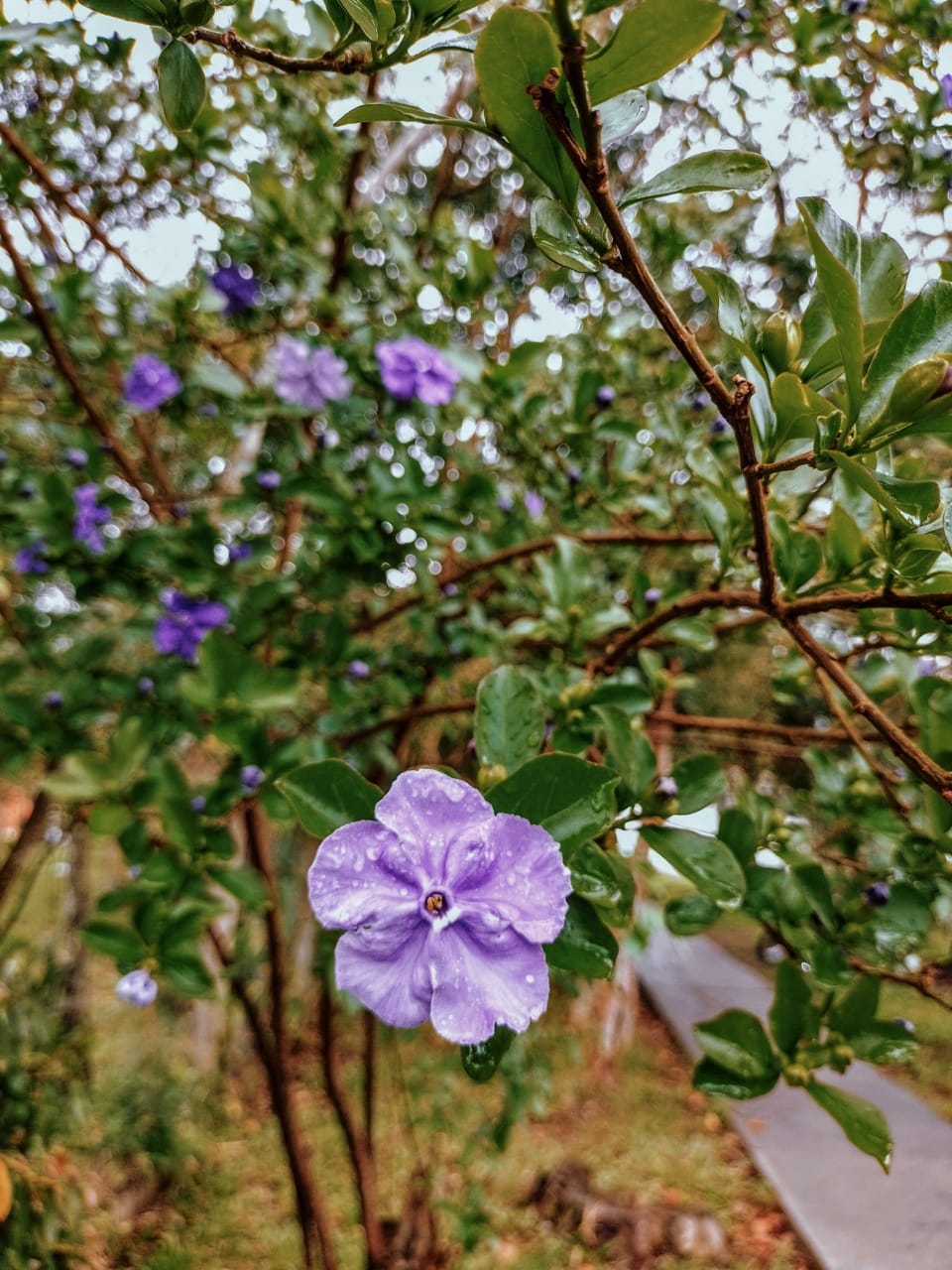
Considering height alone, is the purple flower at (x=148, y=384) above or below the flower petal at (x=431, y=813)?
above

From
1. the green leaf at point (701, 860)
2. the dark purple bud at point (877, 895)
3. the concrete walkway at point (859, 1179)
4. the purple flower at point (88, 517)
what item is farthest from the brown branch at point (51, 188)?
the concrete walkway at point (859, 1179)

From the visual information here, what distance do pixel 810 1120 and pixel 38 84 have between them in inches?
227

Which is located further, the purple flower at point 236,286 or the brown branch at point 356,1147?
the brown branch at point 356,1147

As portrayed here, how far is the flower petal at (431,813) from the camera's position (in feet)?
1.57

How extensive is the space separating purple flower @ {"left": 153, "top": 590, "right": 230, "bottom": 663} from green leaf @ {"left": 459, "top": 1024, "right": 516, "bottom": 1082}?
105cm

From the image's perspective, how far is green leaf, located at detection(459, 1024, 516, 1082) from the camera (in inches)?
18.9

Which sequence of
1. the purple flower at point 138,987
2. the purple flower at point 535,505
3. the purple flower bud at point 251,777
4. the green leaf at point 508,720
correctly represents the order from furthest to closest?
1. the purple flower at point 535,505
2. the purple flower bud at point 251,777
3. the purple flower at point 138,987
4. the green leaf at point 508,720

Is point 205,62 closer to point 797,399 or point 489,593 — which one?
point 489,593

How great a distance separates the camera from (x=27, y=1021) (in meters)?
1.85

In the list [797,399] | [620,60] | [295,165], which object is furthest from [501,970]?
[295,165]

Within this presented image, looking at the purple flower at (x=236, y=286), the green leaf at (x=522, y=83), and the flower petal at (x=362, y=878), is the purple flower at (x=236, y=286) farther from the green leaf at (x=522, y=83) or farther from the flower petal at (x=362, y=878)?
the flower petal at (x=362, y=878)

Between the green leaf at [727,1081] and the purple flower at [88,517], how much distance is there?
4.02 ft

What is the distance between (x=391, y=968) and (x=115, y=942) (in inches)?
20.9

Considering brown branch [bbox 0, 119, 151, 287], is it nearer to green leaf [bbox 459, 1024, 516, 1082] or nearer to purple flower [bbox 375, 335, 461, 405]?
purple flower [bbox 375, 335, 461, 405]
